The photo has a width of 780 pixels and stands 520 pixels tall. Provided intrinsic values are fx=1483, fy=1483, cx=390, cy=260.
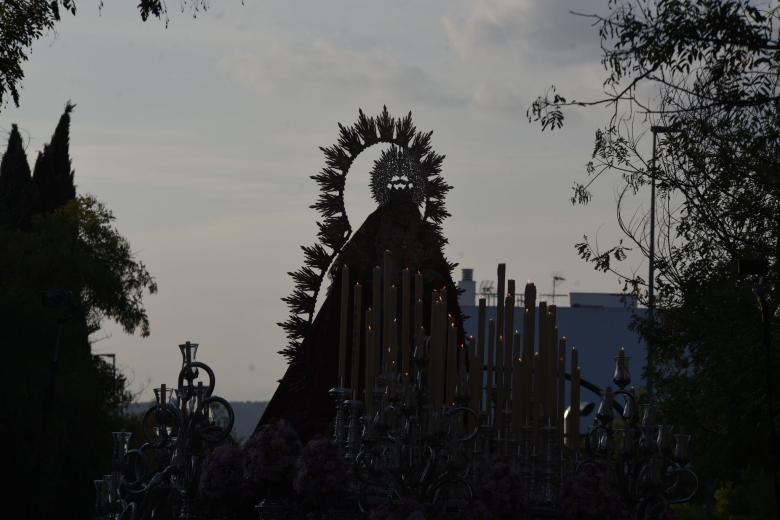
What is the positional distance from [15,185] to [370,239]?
31539 millimetres

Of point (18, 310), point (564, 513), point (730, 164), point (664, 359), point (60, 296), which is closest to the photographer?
point (564, 513)

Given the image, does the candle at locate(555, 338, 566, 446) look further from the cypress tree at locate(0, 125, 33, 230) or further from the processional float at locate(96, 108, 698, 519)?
the cypress tree at locate(0, 125, 33, 230)

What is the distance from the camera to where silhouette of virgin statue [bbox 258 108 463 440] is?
43.1 feet

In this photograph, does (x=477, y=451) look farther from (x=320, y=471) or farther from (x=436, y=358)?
(x=320, y=471)

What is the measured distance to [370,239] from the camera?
13.4 meters

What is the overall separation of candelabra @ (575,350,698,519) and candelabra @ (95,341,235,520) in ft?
7.60

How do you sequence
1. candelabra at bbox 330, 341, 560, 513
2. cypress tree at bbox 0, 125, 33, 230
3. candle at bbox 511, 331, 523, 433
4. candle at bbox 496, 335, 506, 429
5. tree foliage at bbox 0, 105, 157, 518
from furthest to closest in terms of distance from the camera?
cypress tree at bbox 0, 125, 33, 230, tree foliage at bbox 0, 105, 157, 518, candle at bbox 496, 335, 506, 429, candle at bbox 511, 331, 523, 433, candelabra at bbox 330, 341, 560, 513

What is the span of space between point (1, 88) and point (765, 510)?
1062 centimetres

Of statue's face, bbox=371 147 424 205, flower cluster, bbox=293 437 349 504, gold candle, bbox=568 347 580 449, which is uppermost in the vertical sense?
statue's face, bbox=371 147 424 205

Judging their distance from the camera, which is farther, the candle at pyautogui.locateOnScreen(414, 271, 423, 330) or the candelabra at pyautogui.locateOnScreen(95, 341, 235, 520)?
the candle at pyautogui.locateOnScreen(414, 271, 423, 330)

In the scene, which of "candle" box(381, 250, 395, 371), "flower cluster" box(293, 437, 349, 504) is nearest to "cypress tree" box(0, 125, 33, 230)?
"candle" box(381, 250, 395, 371)

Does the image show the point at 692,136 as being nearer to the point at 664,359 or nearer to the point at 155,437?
the point at 664,359

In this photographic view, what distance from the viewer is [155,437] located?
947cm

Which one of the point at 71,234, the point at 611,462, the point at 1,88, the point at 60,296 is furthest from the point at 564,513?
the point at 71,234
